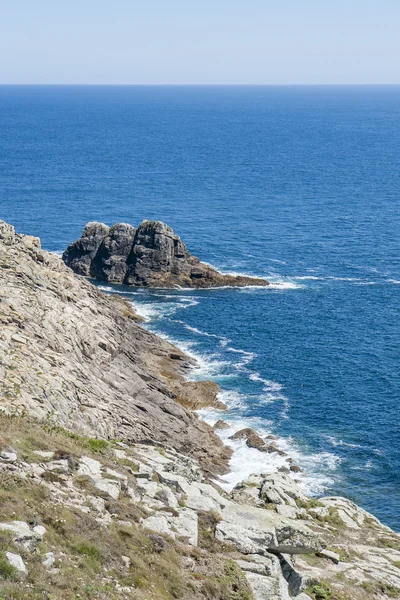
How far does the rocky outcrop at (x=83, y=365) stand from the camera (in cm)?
5944

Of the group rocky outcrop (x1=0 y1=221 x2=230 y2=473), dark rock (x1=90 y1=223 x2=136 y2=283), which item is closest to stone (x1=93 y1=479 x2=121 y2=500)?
rocky outcrop (x1=0 y1=221 x2=230 y2=473)

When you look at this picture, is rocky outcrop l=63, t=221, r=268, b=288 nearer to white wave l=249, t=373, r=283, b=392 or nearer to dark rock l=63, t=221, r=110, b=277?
dark rock l=63, t=221, r=110, b=277

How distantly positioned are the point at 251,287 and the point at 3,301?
5904 cm

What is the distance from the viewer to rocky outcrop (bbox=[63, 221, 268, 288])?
12650cm

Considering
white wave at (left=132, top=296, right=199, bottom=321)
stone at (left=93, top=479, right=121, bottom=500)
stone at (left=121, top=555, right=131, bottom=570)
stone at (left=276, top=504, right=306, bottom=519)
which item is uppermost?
stone at (left=121, top=555, right=131, bottom=570)

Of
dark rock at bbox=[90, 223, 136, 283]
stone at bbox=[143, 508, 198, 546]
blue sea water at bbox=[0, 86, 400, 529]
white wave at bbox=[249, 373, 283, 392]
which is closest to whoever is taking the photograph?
stone at bbox=[143, 508, 198, 546]

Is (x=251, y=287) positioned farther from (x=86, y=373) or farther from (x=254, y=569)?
(x=254, y=569)

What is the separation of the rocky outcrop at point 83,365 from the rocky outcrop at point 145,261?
27554mm

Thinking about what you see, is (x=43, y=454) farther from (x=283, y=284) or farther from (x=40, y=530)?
(x=283, y=284)

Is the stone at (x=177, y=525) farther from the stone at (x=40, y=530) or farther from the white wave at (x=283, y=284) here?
the white wave at (x=283, y=284)

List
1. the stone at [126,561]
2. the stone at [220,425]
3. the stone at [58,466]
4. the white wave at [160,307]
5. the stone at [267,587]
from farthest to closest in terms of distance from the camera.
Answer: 1. the white wave at [160,307]
2. the stone at [220,425]
3. the stone at [58,466]
4. the stone at [267,587]
5. the stone at [126,561]

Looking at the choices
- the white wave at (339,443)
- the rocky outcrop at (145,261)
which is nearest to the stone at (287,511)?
the white wave at (339,443)

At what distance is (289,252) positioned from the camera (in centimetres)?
14338

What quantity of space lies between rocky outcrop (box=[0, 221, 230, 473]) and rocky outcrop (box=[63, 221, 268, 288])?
2755 cm
